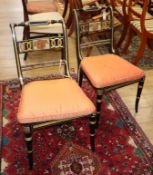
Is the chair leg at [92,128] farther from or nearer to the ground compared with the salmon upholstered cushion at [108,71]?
nearer to the ground

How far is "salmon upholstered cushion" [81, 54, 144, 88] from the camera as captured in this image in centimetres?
186

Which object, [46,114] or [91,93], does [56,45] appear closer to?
[46,114]

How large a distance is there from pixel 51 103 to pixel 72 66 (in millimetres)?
1350

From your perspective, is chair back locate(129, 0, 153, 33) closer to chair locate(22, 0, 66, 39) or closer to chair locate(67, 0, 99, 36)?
chair locate(67, 0, 99, 36)

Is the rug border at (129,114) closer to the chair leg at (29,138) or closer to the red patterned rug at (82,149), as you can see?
the red patterned rug at (82,149)

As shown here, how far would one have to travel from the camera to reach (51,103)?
5.15ft

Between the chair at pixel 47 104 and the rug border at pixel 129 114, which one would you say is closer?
the chair at pixel 47 104

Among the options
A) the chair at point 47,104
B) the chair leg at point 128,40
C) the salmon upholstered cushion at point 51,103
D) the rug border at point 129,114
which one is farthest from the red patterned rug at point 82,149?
the chair leg at point 128,40

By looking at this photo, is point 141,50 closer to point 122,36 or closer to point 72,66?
point 122,36

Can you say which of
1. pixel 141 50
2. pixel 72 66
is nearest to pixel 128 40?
pixel 141 50

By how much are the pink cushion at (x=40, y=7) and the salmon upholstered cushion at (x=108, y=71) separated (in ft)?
4.64

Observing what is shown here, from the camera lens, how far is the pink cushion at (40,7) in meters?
3.17

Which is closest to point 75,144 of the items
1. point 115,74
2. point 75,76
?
point 115,74

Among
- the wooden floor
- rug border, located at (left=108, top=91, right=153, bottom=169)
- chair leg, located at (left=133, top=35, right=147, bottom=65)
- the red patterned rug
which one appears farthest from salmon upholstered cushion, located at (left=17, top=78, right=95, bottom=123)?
chair leg, located at (left=133, top=35, right=147, bottom=65)
